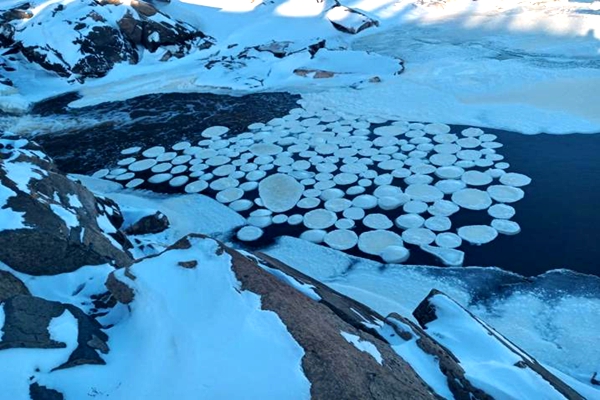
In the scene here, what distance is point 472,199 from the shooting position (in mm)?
3947

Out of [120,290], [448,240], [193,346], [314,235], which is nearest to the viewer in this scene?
[193,346]

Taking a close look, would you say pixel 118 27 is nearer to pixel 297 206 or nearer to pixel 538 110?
pixel 297 206

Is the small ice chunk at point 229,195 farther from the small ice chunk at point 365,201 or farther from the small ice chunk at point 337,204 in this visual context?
the small ice chunk at point 365,201

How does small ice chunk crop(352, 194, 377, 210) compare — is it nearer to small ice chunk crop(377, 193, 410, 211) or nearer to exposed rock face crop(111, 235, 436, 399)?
small ice chunk crop(377, 193, 410, 211)

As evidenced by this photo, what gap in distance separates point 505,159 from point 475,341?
265 centimetres

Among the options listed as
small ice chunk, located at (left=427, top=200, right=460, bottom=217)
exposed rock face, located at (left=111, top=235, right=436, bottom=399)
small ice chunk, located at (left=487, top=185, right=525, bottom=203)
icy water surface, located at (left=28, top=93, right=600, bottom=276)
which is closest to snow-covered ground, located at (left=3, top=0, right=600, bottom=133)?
icy water surface, located at (left=28, top=93, right=600, bottom=276)

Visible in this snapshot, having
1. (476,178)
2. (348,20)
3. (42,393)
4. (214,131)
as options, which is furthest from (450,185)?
(348,20)

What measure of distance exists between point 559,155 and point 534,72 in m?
2.05

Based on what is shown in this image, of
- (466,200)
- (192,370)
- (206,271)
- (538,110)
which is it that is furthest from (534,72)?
(192,370)

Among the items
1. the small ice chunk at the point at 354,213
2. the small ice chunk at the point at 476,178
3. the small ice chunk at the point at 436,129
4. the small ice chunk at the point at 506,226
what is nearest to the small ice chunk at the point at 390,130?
the small ice chunk at the point at 436,129

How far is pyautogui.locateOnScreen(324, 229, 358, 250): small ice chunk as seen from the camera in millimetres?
3564

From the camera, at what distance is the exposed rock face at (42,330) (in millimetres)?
1671

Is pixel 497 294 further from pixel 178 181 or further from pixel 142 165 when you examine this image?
pixel 142 165

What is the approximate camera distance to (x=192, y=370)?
5.35 ft
